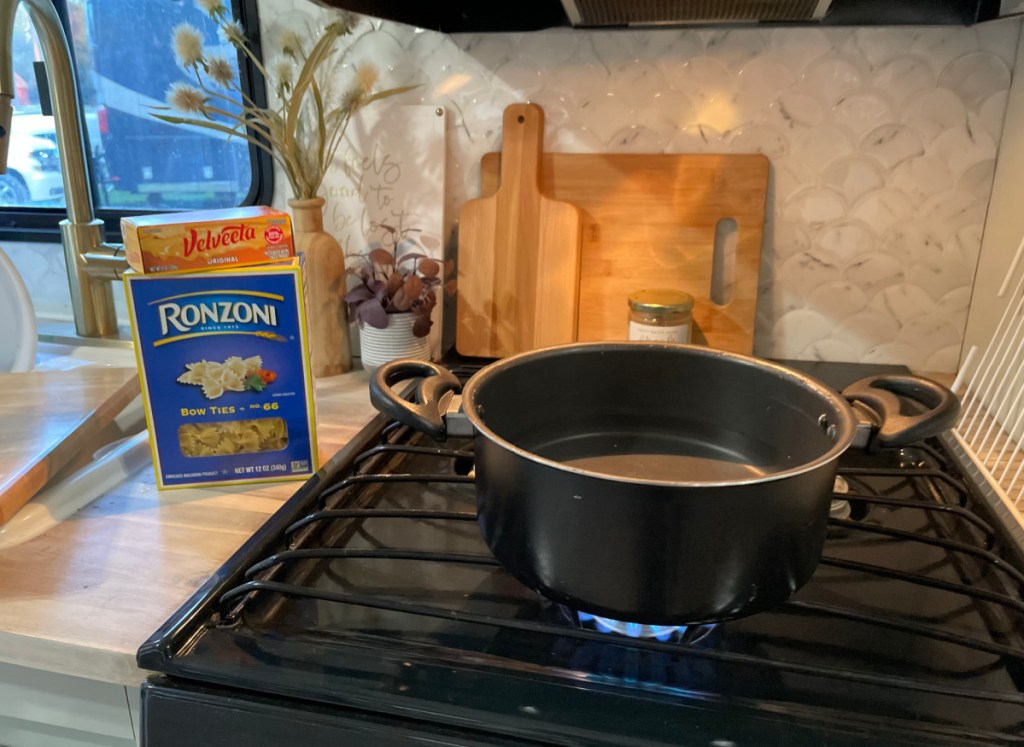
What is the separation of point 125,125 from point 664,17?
2.96 feet

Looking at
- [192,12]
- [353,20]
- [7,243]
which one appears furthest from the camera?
[7,243]

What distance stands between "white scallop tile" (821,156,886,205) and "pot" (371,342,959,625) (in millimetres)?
432

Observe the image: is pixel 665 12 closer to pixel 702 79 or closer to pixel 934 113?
pixel 702 79

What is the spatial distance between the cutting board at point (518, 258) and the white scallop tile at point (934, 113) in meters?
0.43

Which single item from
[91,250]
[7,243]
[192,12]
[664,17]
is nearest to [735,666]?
[664,17]

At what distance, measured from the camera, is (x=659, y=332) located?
97 centimetres

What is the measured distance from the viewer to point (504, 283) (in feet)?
3.62

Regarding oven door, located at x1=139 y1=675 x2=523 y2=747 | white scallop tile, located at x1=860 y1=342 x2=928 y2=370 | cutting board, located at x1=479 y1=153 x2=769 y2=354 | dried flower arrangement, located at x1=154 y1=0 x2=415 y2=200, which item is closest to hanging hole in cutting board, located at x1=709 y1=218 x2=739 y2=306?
cutting board, located at x1=479 y1=153 x2=769 y2=354

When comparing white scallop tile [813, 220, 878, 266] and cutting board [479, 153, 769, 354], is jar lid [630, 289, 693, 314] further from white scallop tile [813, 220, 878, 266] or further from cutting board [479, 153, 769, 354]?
white scallop tile [813, 220, 878, 266]

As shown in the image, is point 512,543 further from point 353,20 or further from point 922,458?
point 353,20

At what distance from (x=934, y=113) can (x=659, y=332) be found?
0.43 m

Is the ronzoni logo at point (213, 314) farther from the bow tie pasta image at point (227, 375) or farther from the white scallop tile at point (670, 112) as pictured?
the white scallop tile at point (670, 112)

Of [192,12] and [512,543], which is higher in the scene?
[192,12]

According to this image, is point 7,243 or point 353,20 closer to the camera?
point 353,20
